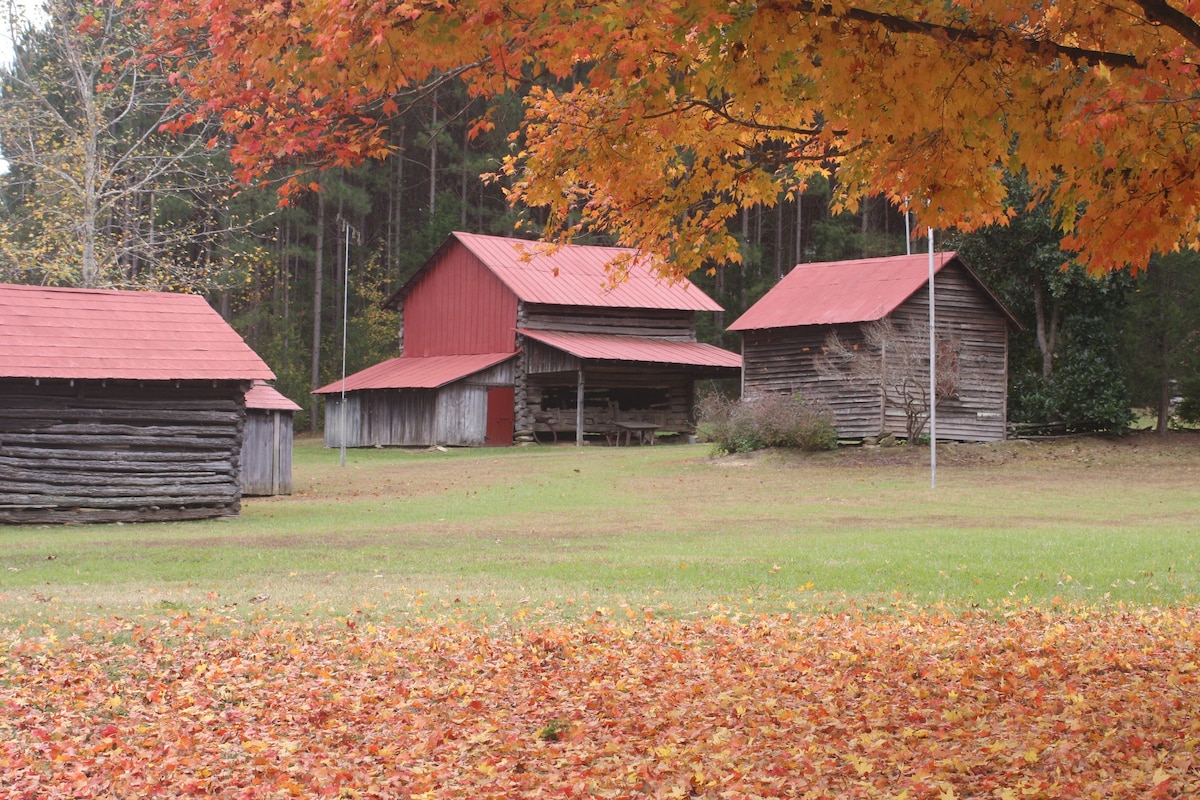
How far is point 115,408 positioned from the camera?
21.2 metres

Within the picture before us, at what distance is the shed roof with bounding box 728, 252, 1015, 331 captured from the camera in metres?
36.8

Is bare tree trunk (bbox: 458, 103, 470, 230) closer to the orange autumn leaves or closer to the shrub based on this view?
the shrub

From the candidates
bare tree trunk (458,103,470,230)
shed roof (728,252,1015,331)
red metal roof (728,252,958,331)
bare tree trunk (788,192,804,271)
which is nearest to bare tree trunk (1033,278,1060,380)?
shed roof (728,252,1015,331)

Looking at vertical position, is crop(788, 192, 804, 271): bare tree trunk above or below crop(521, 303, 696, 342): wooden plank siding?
above

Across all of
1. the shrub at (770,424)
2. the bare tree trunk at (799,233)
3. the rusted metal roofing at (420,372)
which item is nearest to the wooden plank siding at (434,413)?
the rusted metal roofing at (420,372)

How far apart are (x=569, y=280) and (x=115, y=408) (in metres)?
26.8

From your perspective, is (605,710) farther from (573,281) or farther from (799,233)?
(799,233)

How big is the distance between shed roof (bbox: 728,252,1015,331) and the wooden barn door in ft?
29.0

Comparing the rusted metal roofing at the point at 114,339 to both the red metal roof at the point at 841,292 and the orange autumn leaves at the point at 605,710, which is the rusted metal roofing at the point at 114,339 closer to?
the orange autumn leaves at the point at 605,710

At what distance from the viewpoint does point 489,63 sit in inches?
318

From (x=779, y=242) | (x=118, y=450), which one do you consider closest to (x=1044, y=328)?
(x=779, y=242)

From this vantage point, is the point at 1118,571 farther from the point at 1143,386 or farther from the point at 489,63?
the point at 1143,386

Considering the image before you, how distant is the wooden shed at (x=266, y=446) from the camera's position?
2664 centimetres

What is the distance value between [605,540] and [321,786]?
41.8 ft
